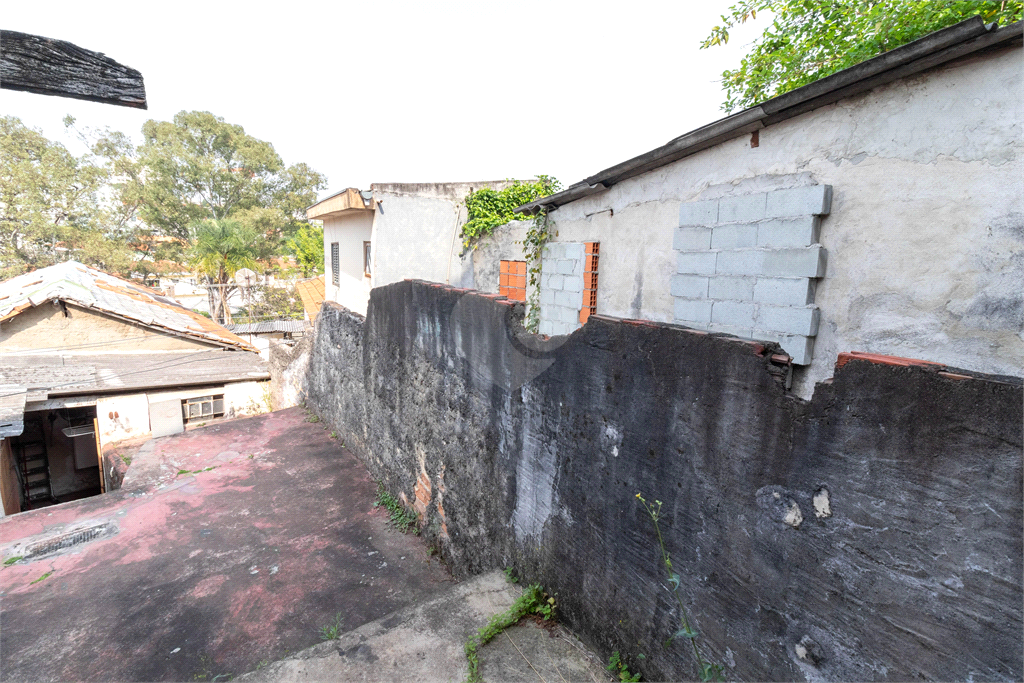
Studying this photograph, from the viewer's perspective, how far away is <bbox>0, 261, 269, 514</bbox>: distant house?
909 centimetres

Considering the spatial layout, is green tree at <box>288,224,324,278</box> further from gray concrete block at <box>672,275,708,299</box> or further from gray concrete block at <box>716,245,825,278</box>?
gray concrete block at <box>716,245,825,278</box>

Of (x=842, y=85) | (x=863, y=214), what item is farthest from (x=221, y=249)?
(x=863, y=214)

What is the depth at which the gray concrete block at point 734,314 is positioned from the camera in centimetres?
234

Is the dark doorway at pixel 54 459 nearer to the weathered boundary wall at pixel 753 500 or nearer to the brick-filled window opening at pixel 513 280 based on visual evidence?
the brick-filled window opening at pixel 513 280

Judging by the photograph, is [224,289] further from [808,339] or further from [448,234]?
[808,339]

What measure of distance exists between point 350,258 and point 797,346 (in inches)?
342

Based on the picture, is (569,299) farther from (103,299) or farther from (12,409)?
(103,299)

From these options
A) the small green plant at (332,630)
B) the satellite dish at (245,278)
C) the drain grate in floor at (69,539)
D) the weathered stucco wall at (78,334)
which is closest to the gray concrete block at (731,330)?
the small green plant at (332,630)

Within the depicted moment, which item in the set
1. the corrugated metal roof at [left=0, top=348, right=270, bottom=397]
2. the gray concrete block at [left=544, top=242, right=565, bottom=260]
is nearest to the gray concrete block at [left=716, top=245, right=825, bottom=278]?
the gray concrete block at [left=544, top=242, right=565, bottom=260]

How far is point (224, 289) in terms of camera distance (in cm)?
2098

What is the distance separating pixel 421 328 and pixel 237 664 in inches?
141

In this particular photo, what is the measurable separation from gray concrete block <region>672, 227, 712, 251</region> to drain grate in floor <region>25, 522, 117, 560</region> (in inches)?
296

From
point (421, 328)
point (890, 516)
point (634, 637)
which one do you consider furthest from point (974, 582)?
point (421, 328)

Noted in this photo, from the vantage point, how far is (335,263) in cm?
1023
